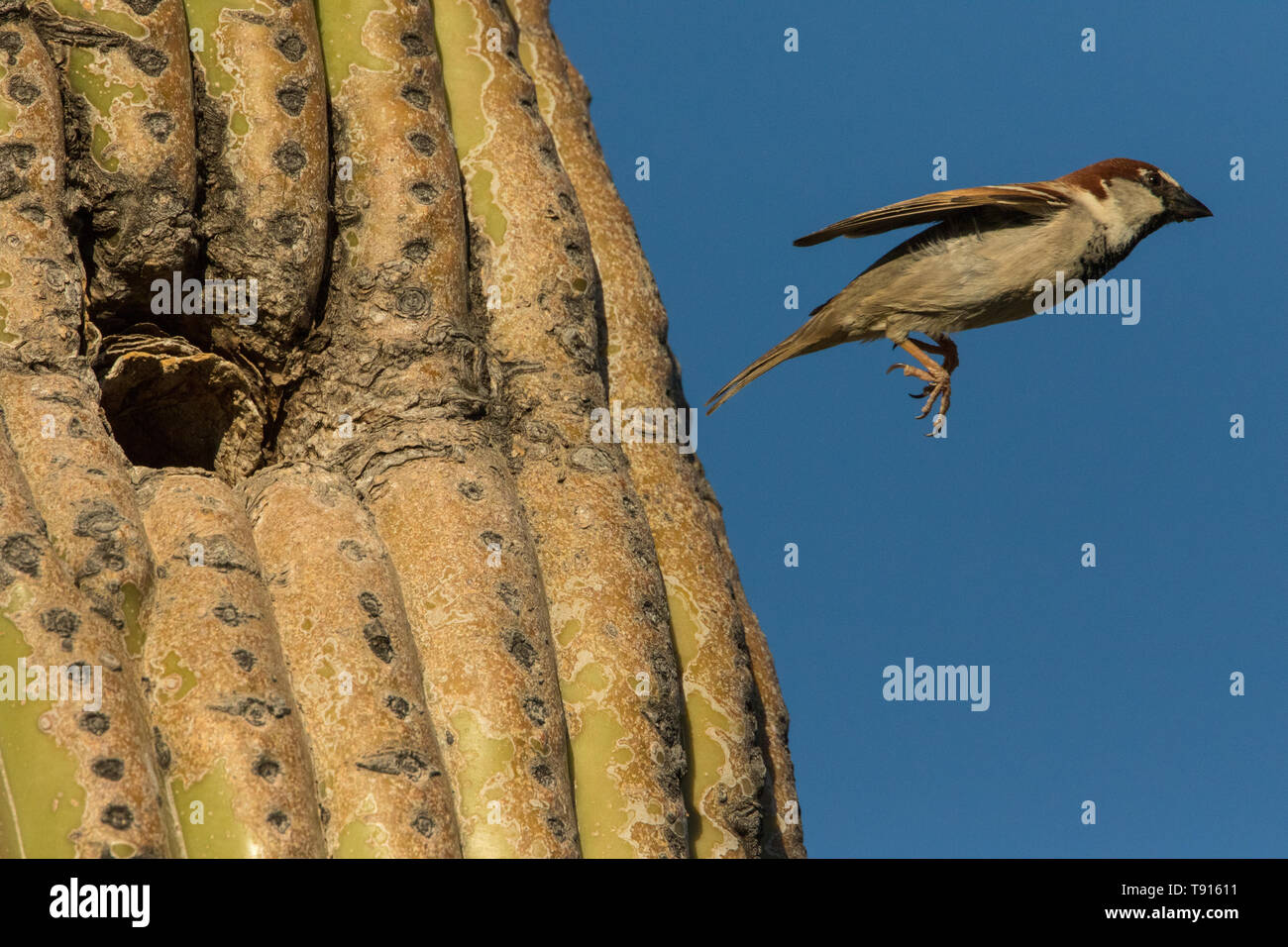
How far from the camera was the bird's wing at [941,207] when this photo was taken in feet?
28.4

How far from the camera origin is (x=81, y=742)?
5.27 meters

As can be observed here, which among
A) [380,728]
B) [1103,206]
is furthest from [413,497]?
[1103,206]

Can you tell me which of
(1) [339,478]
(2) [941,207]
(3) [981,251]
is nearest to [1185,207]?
(3) [981,251]

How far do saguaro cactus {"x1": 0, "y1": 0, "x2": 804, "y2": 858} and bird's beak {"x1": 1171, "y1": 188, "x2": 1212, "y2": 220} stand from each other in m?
3.20

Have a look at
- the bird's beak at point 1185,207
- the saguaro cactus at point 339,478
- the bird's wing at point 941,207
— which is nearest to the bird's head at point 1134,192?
the bird's beak at point 1185,207

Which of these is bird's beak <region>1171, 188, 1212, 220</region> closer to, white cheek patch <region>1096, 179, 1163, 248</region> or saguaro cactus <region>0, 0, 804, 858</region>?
white cheek patch <region>1096, 179, 1163, 248</region>

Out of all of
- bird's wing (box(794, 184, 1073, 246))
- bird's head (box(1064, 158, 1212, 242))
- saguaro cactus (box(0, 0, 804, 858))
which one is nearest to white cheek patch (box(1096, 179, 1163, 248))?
bird's head (box(1064, 158, 1212, 242))

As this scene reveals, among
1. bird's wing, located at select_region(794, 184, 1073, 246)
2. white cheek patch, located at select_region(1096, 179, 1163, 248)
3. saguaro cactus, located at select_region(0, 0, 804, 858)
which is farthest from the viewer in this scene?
white cheek patch, located at select_region(1096, 179, 1163, 248)

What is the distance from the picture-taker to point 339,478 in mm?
7215

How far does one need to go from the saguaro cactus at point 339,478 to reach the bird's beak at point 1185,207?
3.20 meters

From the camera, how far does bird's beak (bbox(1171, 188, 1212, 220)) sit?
9.62 m

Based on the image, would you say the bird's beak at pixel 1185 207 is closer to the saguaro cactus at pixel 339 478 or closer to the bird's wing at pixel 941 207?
the bird's wing at pixel 941 207
